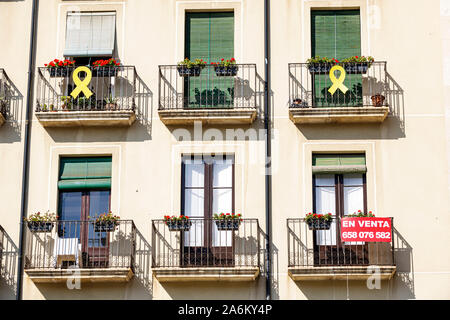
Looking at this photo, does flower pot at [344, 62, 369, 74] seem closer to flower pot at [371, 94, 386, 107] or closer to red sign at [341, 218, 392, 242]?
flower pot at [371, 94, 386, 107]

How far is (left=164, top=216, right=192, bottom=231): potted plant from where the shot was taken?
73.3 feet

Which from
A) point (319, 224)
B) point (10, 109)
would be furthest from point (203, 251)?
point (10, 109)

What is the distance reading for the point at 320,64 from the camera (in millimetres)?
23344

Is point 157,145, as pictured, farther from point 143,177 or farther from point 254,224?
point 254,224

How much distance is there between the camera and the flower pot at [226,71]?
23391 mm

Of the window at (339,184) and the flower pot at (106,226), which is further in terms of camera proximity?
the window at (339,184)

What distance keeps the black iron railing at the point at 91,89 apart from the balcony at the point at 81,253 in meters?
2.53

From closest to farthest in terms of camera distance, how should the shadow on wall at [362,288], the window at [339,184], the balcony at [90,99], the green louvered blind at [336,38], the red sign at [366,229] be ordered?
1. the red sign at [366,229]
2. the shadow on wall at [362,288]
3. the window at [339,184]
4. the balcony at [90,99]
5. the green louvered blind at [336,38]

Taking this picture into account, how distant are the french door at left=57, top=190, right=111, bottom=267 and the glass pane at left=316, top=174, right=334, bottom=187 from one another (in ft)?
14.4

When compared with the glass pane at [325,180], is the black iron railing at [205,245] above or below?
below

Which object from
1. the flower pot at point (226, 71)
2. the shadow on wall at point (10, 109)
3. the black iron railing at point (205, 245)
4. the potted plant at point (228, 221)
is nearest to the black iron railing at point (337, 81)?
the flower pot at point (226, 71)

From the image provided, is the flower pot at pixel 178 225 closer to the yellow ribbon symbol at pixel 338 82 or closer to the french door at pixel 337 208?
the french door at pixel 337 208

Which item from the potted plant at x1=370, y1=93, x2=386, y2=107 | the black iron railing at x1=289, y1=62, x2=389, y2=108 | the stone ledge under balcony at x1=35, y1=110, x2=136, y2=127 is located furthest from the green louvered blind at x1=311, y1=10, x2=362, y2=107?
the stone ledge under balcony at x1=35, y1=110, x2=136, y2=127

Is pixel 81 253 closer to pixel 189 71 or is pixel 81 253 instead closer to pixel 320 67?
pixel 189 71
